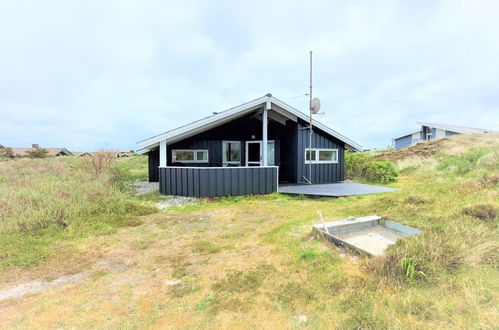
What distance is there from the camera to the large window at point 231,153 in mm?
11430

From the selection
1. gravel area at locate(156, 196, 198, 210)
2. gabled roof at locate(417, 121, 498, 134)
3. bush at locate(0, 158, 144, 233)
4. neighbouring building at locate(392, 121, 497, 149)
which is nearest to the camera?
bush at locate(0, 158, 144, 233)

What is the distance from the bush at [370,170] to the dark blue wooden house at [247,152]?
6.49 ft

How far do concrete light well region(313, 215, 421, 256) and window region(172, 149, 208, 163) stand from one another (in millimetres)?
8287

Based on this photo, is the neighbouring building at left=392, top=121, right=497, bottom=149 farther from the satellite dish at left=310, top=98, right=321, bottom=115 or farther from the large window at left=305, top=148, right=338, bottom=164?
the satellite dish at left=310, top=98, right=321, bottom=115

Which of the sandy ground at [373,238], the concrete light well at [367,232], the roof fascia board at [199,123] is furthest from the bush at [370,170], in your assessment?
the sandy ground at [373,238]

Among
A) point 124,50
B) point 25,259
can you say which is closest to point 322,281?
point 25,259

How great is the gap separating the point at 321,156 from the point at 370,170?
3.67 metres

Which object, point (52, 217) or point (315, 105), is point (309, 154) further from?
point (52, 217)

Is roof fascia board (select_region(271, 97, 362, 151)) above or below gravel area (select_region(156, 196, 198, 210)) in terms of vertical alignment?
above

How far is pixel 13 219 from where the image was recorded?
455 cm

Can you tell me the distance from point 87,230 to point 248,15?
10.1 m

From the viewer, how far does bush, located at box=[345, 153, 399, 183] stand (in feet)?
37.6

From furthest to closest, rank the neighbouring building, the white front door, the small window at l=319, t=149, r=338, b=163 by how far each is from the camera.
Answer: the neighbouring building < the white front door < the small window at l=319, t=149, r=338, b=163

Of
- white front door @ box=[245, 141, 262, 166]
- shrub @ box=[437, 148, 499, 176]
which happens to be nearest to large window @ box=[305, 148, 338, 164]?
white front door @ box=[245, 141, 262, 166]
